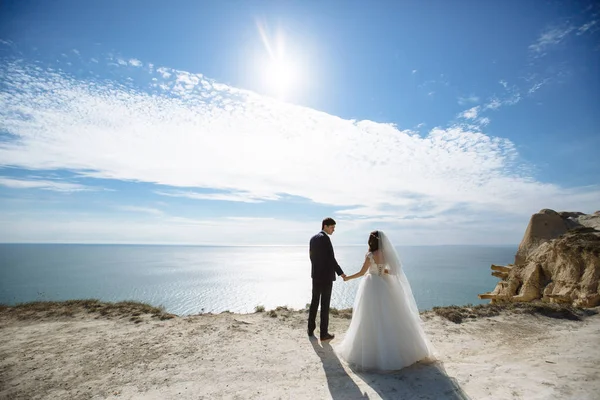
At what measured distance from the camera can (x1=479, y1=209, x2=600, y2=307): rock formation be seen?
15.2m

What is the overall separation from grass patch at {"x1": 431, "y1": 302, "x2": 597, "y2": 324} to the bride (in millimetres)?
4581

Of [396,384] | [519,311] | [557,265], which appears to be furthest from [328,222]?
[557,265]

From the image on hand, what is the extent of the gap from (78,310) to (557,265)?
27.9 meters

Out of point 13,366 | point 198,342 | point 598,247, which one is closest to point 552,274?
point 598,247

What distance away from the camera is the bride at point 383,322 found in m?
5.63

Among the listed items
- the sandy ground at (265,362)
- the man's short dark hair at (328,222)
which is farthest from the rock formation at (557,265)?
the man's short dark hair at (328,222)

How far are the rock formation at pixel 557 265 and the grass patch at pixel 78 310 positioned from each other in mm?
21551

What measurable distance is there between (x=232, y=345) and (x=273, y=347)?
1173 millimetres

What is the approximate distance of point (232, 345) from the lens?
Answer: 725 cm

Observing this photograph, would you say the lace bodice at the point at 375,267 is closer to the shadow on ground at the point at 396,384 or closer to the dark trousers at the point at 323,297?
the dark trousers at the point at 323,297

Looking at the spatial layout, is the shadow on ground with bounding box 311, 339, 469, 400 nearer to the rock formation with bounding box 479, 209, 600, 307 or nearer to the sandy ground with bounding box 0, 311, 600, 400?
the sandy ground with bounding box 0, 311, 600, 400

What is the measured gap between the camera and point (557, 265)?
18031 millimetres

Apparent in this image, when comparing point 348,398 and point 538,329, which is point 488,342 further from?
point 348,398

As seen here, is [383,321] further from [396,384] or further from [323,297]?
[323,297]
